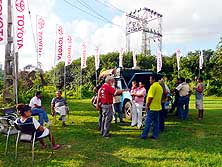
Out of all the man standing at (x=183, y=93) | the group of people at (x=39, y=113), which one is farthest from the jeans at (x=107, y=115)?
the man standing at (x=183, y=93)

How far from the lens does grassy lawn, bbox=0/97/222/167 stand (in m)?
6.27

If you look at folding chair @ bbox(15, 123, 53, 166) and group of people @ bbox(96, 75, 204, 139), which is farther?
group of people @ bbox(96, 75, 204, 139)

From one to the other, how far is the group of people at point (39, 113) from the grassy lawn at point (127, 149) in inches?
18.0

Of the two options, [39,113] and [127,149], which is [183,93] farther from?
[39,113]

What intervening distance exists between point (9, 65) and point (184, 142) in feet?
25.9

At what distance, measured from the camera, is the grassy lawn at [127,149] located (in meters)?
6.27

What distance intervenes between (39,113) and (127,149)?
312cm

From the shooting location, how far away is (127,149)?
727 cm

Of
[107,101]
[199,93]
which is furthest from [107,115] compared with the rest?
[199,93]

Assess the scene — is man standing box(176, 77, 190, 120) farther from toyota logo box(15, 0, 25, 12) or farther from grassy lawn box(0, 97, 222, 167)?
toyota logo box(15, 0, 25, 12)

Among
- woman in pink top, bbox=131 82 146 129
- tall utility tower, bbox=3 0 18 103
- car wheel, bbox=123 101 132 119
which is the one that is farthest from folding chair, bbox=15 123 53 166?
tall utility tower, bbox=3 0 18 103

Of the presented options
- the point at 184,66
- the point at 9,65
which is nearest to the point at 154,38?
the point at 184,66

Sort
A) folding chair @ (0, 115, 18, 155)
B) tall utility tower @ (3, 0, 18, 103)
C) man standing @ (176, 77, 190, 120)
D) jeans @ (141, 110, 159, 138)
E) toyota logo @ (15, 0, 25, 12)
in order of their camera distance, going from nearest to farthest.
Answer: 1. folding chair @ (0, 115, 18, 155)
2. jeans @ (141, 110, 159, 138)
3. toyota logo @ (15, 0, 25, 12)
4. man standing @ (176, 77, 190, 120)
5. tall utility tower @ (3, 0, 18, 103)

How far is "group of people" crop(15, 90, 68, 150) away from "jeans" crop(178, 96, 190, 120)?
13.5 ft
